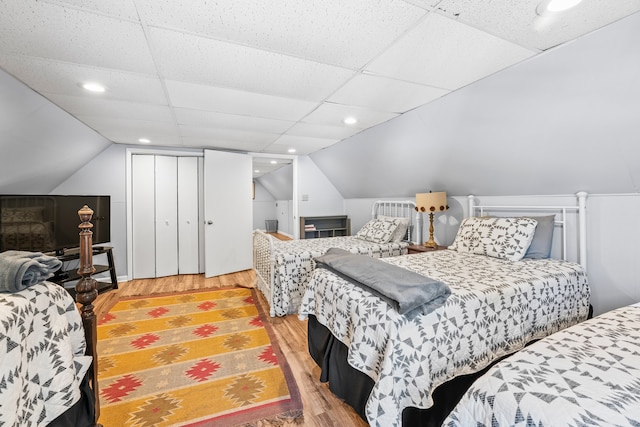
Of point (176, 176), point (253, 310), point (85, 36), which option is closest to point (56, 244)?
point (176, 176)

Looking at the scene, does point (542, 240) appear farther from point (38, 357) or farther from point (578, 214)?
point (38, 357)

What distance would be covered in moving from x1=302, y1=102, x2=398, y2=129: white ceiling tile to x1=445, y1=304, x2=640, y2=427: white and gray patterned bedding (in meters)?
2.26

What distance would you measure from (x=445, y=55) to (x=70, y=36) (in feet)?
6.98

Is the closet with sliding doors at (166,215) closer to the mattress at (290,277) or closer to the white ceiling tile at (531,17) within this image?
the mattress at (290,277)

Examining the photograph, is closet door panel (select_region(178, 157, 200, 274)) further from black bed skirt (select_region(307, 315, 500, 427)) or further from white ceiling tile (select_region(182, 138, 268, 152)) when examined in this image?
black bed skirt (select_region(307, 315, 500, 427))

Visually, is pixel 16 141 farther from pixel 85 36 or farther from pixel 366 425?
pixel 366 425

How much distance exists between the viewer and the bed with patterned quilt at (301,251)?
9.23ft

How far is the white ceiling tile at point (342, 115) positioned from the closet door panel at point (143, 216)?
281 centimetres

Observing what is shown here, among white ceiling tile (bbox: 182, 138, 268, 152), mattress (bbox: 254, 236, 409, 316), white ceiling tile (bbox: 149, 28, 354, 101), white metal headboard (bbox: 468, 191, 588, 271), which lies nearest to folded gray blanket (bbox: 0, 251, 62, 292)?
white ceiling tile (bbox: 149, 28, 354, 101)

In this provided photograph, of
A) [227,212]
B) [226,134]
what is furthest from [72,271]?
[226,134]

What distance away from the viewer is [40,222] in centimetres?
276

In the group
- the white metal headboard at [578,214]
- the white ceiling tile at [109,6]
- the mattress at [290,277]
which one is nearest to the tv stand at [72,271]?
the mattress at [290,277]

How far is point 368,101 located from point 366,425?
7.80 ft

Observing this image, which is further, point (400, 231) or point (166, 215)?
point (166, 215)
